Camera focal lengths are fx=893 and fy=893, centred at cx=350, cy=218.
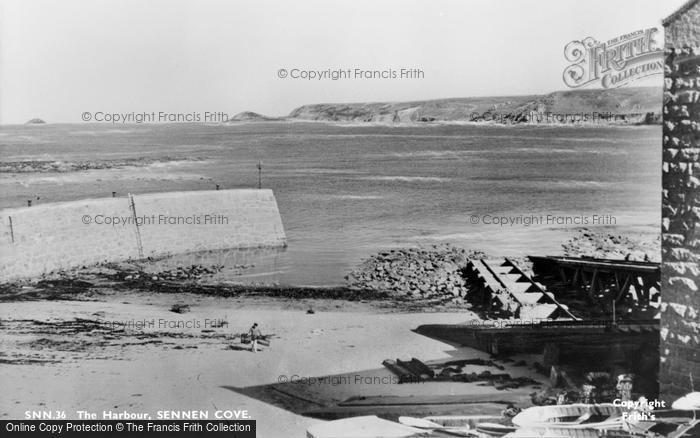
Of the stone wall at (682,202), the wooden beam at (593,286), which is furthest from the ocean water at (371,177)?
the stone wall at (682,202)

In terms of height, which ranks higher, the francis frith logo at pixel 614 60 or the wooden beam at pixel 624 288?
the francis frith logo at pixel 614 60

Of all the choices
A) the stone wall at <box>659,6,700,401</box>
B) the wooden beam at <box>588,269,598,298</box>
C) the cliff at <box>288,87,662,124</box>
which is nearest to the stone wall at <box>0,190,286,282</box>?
the cliff at <box>288,87,662,124</box>

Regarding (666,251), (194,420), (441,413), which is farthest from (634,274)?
(194,420)

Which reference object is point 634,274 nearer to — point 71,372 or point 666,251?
point 666,251

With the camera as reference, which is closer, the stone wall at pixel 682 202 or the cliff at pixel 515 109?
the stone wall at pixel 682 202

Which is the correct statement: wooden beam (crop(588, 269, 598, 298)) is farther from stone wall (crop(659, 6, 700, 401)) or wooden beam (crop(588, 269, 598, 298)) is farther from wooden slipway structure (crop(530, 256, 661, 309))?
stone wall (crop(659, 6, 700, 401))

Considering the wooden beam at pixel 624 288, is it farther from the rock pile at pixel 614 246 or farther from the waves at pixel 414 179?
the waves at pixel 414 179
